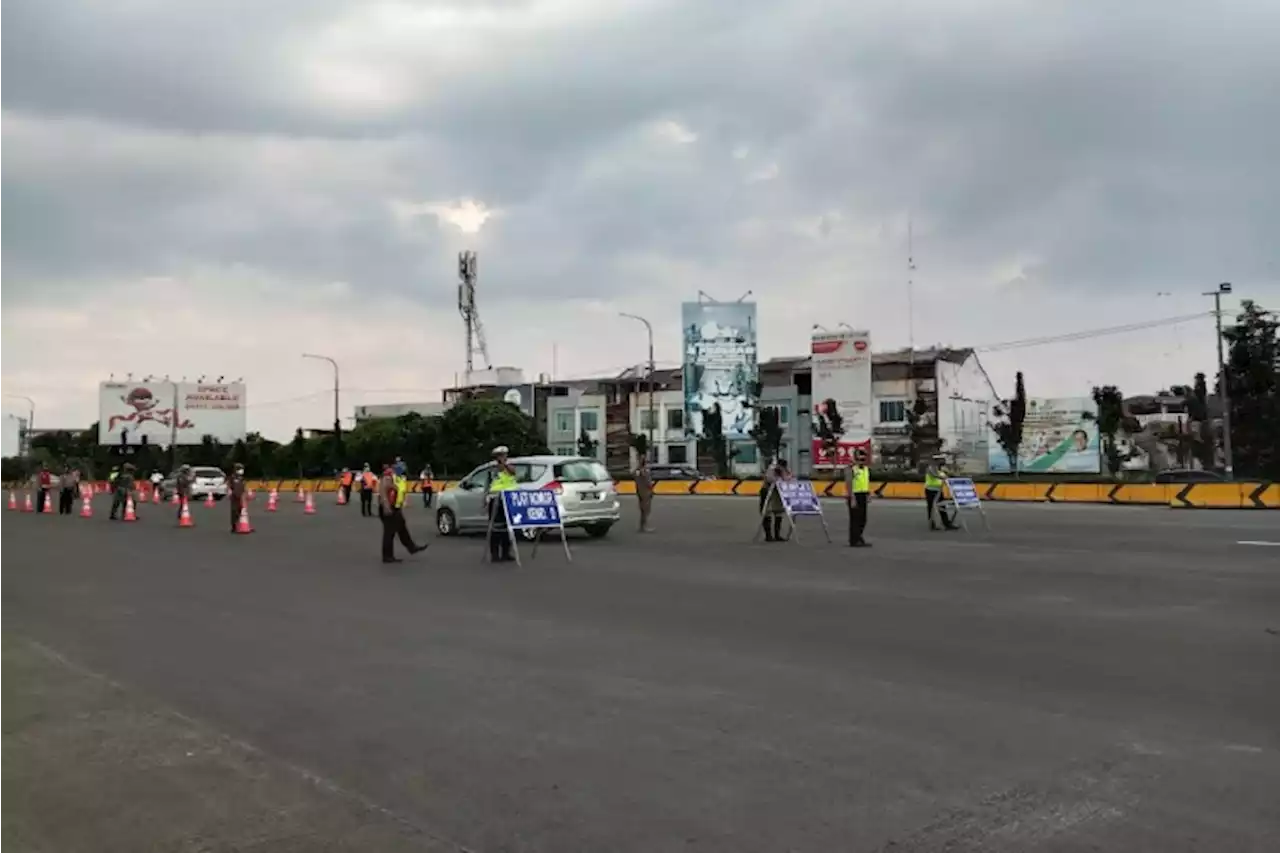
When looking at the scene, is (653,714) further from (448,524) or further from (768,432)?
(768,432)

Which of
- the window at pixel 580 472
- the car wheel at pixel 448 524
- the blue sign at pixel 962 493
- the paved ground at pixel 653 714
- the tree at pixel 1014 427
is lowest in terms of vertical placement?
the paved ground at pixel 653 714

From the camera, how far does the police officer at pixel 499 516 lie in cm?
1750

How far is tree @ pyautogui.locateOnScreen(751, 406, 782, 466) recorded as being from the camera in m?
74.2

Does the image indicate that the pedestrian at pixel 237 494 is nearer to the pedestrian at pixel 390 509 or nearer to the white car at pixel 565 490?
the white car at pixel 565 490

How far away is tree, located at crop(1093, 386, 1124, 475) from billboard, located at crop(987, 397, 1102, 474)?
130 centimetres

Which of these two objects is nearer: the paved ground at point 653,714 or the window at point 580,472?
the paved ground at point 653,714

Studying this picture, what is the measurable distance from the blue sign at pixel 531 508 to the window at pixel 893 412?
60.4 metres

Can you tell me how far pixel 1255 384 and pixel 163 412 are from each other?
8666 cm

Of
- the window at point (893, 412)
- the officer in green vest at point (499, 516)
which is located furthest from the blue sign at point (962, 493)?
the window at point (893, 412)

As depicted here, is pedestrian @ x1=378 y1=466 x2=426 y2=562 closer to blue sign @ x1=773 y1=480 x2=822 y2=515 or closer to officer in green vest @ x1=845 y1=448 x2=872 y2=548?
blue sign @ x1=773 y1=480 x2=822 y2=515

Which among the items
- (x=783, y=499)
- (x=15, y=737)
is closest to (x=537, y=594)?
(x=15, y=737)

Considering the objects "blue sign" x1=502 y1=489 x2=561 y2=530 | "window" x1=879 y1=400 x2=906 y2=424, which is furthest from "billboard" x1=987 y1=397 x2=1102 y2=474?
"blue sign" x1=502 y1=489 x2=561 y2=530

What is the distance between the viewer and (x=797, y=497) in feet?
70.3

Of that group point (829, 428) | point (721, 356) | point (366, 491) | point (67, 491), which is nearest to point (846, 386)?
point (829, 428)
